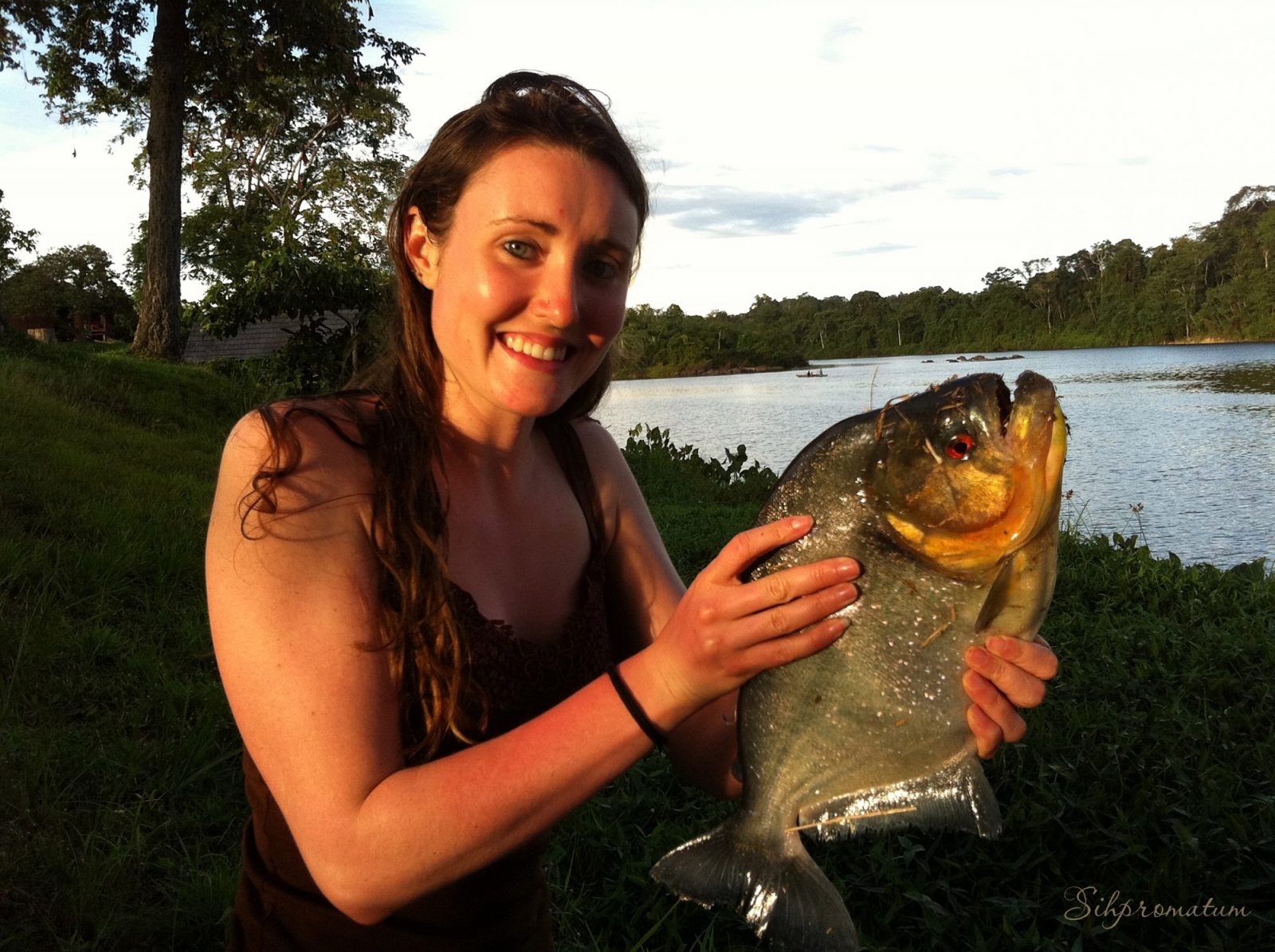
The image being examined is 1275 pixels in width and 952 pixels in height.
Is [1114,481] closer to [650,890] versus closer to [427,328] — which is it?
[650,890]

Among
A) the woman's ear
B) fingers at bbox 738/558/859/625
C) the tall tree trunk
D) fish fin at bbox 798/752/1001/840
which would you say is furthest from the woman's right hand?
the tall tree trunk

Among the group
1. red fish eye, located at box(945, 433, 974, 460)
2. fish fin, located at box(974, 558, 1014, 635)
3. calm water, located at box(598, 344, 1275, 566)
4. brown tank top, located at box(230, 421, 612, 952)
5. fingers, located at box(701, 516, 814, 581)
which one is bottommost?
calm water, located at box(598, 344, 1275, 566)

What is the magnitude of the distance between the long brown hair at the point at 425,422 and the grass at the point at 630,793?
148cm

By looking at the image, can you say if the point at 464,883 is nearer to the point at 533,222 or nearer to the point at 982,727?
the point at 982,727

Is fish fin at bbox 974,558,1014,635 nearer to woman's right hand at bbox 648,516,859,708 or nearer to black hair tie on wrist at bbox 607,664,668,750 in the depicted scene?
woman's right hand at bbox 648,516,859,708

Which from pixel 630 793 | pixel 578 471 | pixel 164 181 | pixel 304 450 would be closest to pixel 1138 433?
pixel 630 793

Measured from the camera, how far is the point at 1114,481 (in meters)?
13.1

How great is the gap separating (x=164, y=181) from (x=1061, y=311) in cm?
8343

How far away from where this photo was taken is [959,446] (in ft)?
5.09

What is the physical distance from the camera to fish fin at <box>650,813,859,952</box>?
169 cm

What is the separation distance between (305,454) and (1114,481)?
13622mm

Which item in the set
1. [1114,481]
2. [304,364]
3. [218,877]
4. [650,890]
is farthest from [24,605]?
[1114,481]

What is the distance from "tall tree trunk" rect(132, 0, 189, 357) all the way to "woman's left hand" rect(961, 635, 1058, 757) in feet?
51.0

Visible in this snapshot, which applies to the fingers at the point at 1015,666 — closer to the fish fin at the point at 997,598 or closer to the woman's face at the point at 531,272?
the fish fin at the point at 997,598
